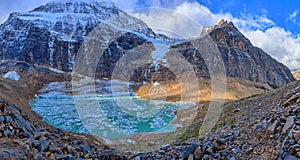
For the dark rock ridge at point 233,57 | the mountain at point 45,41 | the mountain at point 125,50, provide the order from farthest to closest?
the mountain at point 45,41 < the mountain at point 125,50 < the dark rock ridge at point 233,57

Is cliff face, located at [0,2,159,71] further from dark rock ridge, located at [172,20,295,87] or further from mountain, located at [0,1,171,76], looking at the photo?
dark rock ridge, located at [172,20,295,87]

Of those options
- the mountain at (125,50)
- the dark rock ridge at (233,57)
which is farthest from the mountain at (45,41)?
the dark rock ridge at (233,57)

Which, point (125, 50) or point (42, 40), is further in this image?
point (125, 50)

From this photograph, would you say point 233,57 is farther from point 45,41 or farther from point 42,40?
point 42,40

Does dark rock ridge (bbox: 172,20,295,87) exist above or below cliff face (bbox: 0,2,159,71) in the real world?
below

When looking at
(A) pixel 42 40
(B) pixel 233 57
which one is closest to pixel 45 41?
(A) pixel 42 40

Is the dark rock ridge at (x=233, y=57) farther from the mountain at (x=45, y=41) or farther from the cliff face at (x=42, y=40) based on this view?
the cliff face at (x=42, y=40)

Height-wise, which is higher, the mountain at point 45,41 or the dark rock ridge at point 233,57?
the mountain at point 45,41

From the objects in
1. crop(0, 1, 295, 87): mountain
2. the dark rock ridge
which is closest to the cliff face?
crop(0, 1, 295, 87): mountain

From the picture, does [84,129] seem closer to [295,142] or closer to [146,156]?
[146,156]
